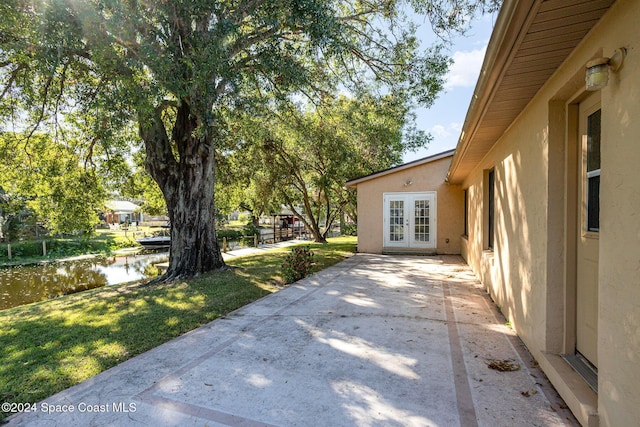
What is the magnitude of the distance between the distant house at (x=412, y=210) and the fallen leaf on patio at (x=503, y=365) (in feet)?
29.9

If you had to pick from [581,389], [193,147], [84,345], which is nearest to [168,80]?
[193,147]

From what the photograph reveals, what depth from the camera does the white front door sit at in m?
12.3

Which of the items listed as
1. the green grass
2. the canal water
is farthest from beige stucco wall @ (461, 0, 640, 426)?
Answer: the canal water

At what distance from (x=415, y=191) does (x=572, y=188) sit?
9.65m

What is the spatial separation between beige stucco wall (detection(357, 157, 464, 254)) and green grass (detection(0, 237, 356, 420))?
6.08 m

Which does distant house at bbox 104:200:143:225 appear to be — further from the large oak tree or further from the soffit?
the soffit

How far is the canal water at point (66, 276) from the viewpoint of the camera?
9797 millimetres

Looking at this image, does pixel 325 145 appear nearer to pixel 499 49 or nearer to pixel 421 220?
pixel 421 220

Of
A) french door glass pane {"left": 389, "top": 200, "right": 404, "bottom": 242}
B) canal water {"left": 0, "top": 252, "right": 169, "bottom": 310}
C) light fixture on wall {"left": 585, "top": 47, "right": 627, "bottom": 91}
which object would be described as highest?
light fixture on wall {"left": 585, "top": 47, "right": 627, "bottom": 91}

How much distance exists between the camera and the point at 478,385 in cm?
283

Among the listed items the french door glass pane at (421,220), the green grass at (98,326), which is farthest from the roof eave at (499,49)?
the french door glass pane at (421,220)

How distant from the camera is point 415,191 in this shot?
40.7 feet

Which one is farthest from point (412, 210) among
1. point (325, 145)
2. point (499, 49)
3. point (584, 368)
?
point (499, 49)

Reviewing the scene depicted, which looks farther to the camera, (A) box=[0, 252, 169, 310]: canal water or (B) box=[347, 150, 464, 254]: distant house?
(B) box=[347, 150, 464, 254]: distant house
